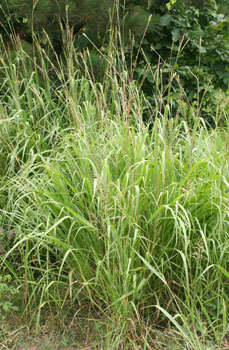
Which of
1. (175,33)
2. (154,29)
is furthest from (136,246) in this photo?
(175,33)

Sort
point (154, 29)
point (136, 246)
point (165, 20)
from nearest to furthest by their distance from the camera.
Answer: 1. point (136, 246)
2. point (154, 29)
3. point (165, 20)

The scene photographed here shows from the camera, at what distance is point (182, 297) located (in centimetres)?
282

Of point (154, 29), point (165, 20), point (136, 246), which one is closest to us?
point (136, 246)

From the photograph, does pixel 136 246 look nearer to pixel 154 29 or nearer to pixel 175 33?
pixel 154 29

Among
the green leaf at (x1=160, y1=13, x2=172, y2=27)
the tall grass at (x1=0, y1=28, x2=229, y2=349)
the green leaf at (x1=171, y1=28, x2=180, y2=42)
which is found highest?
the green leaf at (x1=160, y1=13, x2=172, y2=27)

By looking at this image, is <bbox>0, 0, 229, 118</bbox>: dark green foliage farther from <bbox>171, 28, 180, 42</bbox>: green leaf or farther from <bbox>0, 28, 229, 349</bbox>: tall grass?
<bbox>0, 28, 229, 349</bbox>: tall grass

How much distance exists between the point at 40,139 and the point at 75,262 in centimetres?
124

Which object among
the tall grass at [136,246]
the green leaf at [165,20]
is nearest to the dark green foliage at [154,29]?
the green leaf at [165,20]

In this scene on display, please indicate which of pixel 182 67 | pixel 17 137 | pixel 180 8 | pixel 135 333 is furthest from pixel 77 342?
pixel 180 8

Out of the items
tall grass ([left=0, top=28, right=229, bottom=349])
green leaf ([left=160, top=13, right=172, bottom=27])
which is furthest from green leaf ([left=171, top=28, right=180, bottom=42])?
tall grass ([left=0, top=28, right=229, bottom=349])

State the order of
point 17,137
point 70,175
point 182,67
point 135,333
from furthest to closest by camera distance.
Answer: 1. point 182,67
2. point 17,137
3. point 70,175
4. point 135,333

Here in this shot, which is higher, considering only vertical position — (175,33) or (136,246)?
(175,33)

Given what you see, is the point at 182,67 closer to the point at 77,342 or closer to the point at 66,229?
the point at 66,229

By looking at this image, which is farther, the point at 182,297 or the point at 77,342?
the point at 182,297
